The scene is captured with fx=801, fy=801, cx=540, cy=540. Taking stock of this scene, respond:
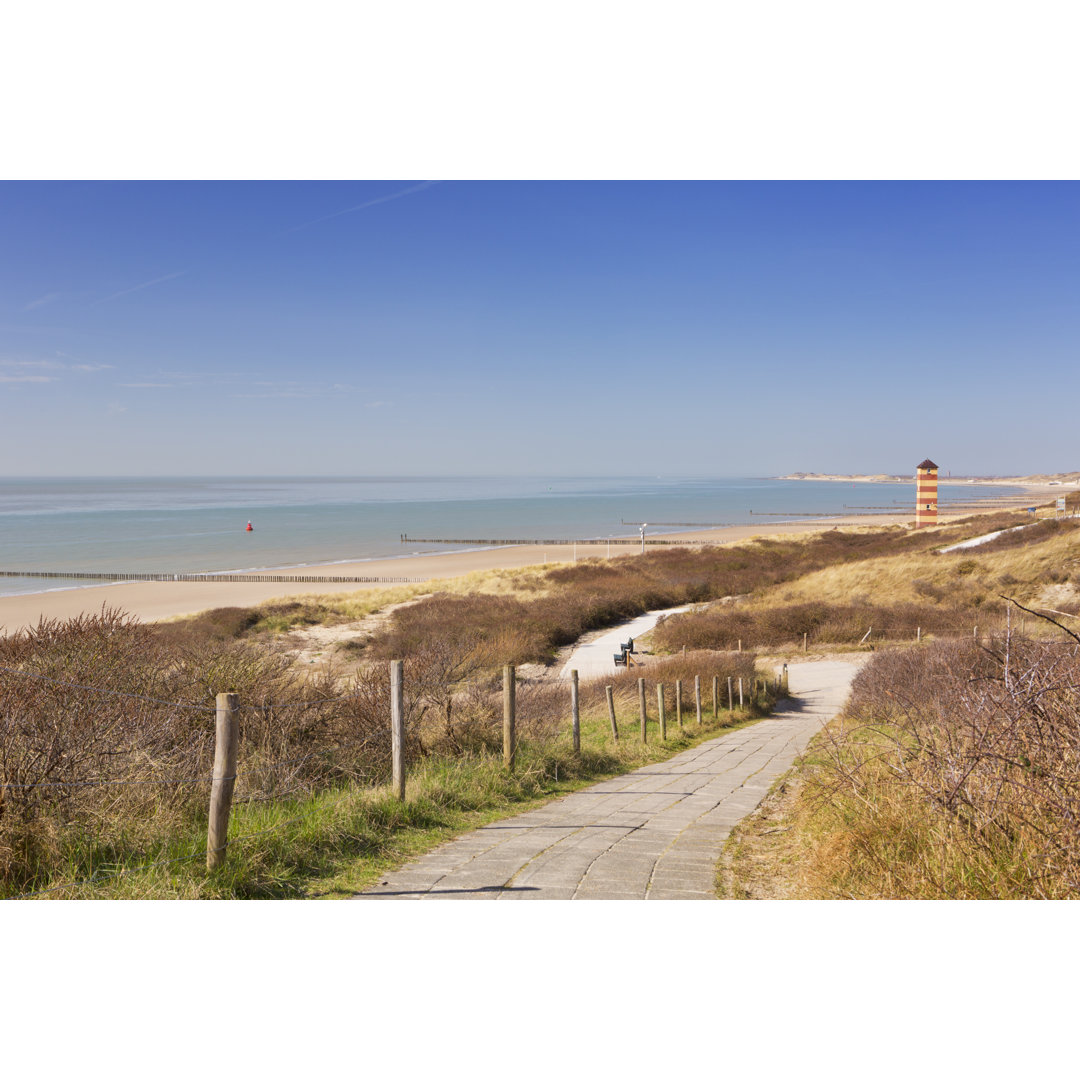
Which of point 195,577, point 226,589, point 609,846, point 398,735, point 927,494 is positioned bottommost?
point 226,589

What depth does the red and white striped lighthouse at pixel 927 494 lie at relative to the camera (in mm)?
67125

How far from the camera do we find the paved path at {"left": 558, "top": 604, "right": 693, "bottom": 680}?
22.8 metres

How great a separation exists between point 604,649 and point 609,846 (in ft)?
67.0

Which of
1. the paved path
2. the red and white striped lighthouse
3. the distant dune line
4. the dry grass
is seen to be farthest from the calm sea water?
the dry grass

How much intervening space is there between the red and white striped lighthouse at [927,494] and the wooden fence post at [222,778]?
70.3m

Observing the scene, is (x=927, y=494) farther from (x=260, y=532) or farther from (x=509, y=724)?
(x=509, y=724)

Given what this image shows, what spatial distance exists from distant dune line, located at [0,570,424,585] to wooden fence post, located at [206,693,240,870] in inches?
1617

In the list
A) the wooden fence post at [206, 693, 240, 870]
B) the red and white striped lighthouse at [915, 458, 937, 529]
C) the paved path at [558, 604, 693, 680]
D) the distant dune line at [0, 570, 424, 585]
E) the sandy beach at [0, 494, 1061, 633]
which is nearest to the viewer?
the wooden fence post at [206, 693, 240, 870]

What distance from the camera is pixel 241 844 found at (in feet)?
16.2

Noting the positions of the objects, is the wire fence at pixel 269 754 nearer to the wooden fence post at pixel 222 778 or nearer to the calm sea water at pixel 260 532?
the wooden fence post at pixel 222 778

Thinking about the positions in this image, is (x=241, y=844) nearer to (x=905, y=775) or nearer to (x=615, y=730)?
(x=905, y=775)

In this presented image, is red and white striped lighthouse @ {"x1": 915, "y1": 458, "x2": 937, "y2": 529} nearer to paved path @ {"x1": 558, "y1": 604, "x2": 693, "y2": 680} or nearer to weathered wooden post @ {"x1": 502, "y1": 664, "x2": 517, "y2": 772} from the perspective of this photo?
paved path @ {"x1": 558, "y1": 604, "x2": 693, "y2": 680}

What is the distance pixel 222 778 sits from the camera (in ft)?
15.5

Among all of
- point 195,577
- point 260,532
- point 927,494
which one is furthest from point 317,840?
point 260,532
